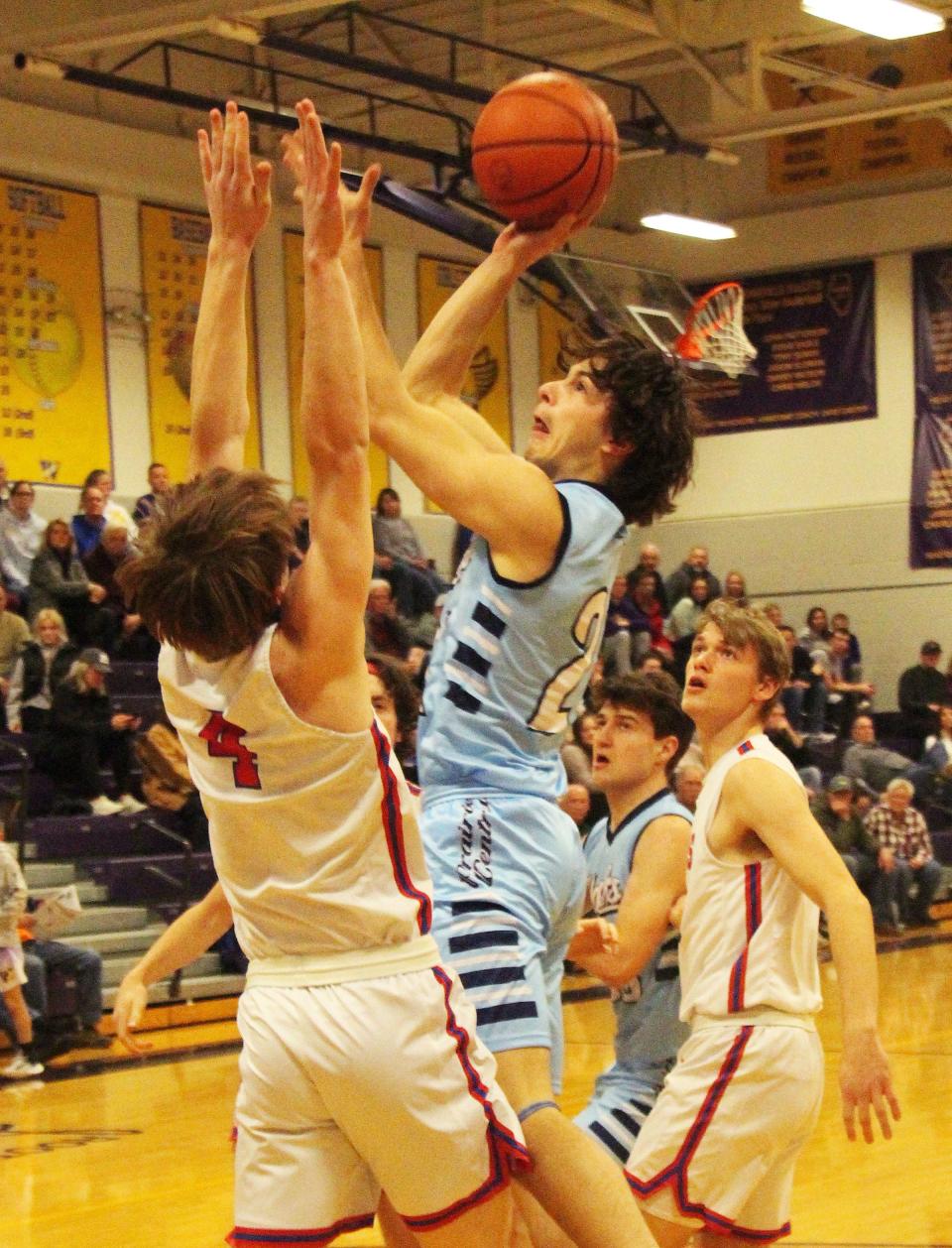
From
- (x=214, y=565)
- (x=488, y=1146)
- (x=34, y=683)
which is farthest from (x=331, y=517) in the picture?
(x=34, y=683)

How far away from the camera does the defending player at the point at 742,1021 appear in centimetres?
359

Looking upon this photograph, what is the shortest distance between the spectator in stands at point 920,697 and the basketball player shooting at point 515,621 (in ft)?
47.9

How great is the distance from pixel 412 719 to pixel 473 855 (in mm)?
1159

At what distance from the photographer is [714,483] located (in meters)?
20.9

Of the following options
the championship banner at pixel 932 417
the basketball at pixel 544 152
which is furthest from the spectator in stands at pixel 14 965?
the championship banner at pixel 932 417

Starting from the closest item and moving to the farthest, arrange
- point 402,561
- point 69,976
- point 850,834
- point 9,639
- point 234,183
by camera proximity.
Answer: point 234,183 → point 69,976 → point 9,639 → point 850,834 → point 402,561

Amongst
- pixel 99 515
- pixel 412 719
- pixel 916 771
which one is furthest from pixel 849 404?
pixel 412 719

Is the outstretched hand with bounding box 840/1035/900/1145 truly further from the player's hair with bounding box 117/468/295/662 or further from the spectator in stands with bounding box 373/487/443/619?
the spectator in stands with bounding box 373/487/443/619

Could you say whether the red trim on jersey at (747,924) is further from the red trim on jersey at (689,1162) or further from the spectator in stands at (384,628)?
the spectator in stands at (384,628)

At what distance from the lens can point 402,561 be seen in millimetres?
14836

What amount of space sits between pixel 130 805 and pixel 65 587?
1729 millimetres

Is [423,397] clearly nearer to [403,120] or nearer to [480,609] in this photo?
[480,609]

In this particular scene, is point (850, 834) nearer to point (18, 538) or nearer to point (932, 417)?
point (18, 538)

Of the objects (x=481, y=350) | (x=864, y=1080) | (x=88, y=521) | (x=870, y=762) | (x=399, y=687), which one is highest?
(x=481, y=350)
